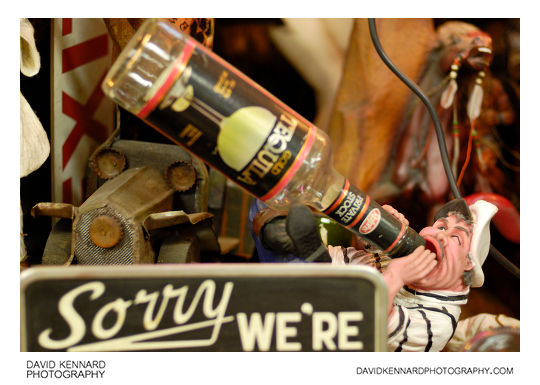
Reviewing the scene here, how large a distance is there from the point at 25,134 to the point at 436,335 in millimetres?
791

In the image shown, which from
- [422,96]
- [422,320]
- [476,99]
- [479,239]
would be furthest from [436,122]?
[422,320]

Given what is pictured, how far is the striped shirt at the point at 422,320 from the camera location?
81 centimetres

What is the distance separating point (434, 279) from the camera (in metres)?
0.84

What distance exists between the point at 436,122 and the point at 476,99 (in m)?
0.18

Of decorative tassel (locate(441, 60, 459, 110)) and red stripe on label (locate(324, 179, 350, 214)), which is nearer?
red stripe on label (locate(324, 179, 350, 214))

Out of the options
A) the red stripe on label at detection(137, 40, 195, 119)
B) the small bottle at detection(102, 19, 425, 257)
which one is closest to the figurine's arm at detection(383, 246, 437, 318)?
the small bottle at detection(102, 19, 425, 257)

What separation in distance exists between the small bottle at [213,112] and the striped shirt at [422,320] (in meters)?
0.29

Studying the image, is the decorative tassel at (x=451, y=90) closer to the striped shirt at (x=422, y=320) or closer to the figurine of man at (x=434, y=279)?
the figurine of man at (x=434, y=279)

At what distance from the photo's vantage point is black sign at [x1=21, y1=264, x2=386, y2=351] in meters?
0.69

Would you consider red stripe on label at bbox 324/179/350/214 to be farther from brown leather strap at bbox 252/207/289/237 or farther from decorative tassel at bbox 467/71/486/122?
decorative tassel at bbox 467/71/486/122

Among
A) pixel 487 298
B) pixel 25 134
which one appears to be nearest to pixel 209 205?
pixel 25 134

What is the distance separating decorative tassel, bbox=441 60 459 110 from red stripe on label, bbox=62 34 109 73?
0.80 meters
